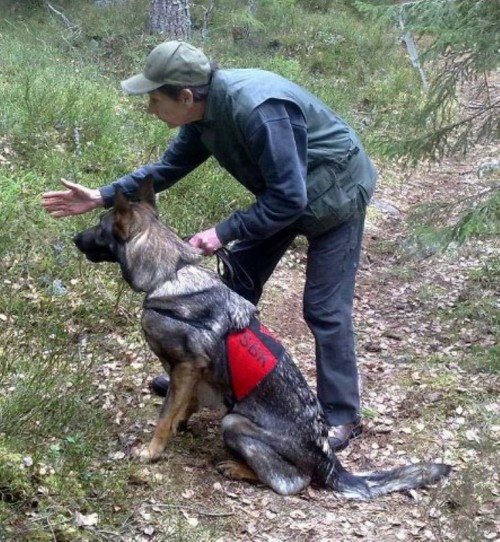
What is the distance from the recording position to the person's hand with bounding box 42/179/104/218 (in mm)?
4414

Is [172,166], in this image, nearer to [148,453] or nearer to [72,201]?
[72,201]

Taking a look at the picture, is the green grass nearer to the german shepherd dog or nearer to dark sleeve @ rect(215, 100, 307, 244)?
the german shepherd dog

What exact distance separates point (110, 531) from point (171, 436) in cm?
92

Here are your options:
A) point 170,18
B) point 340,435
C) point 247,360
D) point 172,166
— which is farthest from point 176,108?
point 170,18

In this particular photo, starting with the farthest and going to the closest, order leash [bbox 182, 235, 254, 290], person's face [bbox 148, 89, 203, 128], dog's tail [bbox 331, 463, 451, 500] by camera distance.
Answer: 1. leash [bbox 182, 235, 254, 290]
2. dog's tail [bbox 331, 463, 451, 500]
3. person's face [bbox 148, 89, 203, 128]

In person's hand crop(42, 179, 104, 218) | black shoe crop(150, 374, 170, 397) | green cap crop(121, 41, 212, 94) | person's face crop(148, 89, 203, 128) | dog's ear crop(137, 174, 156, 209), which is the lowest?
black shoe crop(150, 374, 170, 397)

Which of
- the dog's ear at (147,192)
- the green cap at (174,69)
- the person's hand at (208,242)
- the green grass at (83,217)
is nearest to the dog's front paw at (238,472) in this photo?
the green grass at (83,217)

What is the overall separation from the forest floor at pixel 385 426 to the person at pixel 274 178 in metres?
0.37

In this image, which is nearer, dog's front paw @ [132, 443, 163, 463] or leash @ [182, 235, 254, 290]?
dog's front paw @ [132, 443, 163, 463]

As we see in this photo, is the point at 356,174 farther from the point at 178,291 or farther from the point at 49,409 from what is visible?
the point at 49,409

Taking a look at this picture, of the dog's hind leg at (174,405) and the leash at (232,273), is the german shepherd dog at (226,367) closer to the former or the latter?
the dog's hind leg at (174,405)

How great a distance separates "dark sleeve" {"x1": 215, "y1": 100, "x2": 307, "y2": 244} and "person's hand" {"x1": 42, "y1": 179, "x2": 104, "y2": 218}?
90cm

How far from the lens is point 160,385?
486 centimetres

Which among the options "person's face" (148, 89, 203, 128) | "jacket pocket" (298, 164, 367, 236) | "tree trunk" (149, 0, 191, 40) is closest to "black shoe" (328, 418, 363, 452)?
"jacket pocket" (298, 164, 367, 236)
